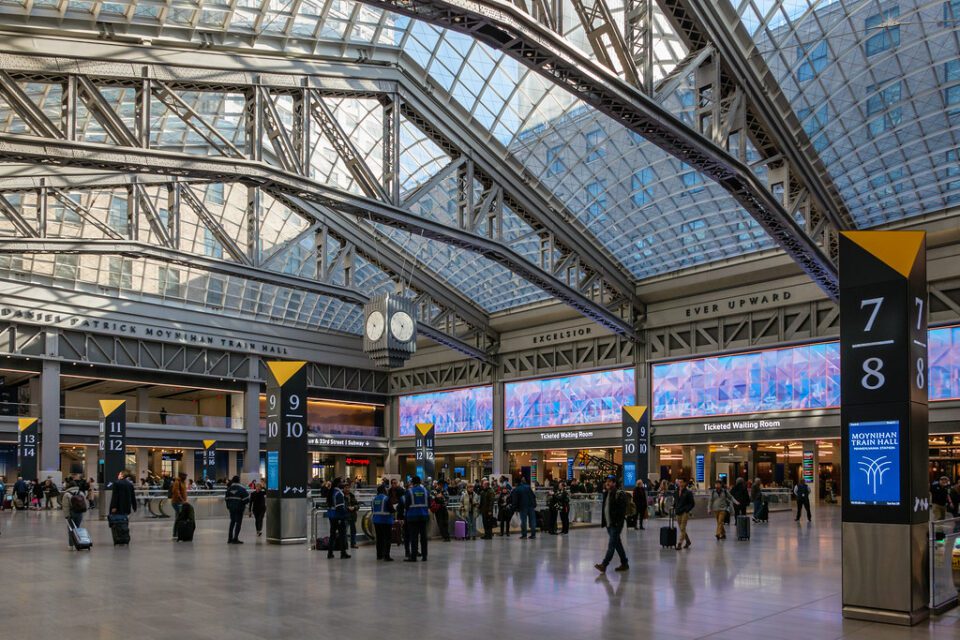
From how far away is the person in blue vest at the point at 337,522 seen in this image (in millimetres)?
18641

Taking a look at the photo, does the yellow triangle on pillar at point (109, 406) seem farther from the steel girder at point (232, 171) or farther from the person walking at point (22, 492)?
the steel girder at point (232, 171)

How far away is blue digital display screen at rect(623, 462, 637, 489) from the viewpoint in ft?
121

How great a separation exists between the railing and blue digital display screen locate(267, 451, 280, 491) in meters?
15.5

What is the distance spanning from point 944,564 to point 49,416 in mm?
45163

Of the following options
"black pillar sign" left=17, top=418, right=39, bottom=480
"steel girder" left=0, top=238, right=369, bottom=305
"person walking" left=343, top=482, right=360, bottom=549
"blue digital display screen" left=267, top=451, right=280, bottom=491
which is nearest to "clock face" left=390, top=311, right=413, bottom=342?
"steel girder" left=0, top=238, right=369, bottom=305

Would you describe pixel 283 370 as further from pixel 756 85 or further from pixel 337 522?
pixel 756 85

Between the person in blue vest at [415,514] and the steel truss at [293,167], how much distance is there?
12.4 metres

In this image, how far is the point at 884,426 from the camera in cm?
1128

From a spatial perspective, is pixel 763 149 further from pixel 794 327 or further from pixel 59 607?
pixel 59 607

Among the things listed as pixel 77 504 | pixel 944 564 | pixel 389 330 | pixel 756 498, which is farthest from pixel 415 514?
pixel 756 498

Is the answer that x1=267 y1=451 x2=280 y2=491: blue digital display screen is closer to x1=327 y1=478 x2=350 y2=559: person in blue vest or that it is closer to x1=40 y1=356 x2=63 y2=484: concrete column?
x1=327 y1=478 x2=350 y2=559: person in blue vest

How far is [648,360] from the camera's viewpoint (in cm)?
4678

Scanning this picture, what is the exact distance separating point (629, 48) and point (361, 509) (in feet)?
43.4

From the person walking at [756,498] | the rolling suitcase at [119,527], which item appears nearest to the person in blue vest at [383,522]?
the rolling suitcase at [119,527]
